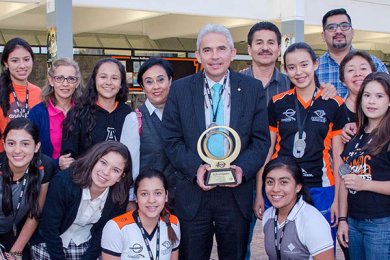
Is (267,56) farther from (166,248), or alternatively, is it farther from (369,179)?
(166,248)

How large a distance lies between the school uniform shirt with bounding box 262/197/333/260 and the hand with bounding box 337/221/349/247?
133 millimetres

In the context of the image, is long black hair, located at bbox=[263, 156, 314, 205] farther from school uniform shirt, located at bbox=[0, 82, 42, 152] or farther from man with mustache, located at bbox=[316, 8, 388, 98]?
school uniform shirt, located at bbox=[0, 82, 42, 152]

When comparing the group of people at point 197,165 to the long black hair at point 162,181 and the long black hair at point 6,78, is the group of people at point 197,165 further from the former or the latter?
the long black hair at point 6,78

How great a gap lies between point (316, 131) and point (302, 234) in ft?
2.47

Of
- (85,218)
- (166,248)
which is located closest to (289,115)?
(166,248)

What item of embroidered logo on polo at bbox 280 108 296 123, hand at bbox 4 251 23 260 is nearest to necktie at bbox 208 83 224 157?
embroidered logo on polo at bbox 280 108 296 123

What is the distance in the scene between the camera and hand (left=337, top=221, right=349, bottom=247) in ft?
11.8

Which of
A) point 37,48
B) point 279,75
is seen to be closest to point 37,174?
point 279,75

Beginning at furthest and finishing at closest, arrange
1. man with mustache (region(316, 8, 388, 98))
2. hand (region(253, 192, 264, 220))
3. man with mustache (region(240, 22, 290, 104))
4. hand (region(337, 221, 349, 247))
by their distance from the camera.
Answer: man with mustache (region(316, 8, 388, 98))
man with mustache (region(240, 22, 290, 104))
hand (region(253, 192, 264, 220))
hand (region(337, 221, 349, 247))

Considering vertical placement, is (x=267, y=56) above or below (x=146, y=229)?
above

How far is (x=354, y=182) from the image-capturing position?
3.43 meters

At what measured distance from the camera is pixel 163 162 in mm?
3930

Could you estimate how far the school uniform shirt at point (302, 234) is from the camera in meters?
3.47

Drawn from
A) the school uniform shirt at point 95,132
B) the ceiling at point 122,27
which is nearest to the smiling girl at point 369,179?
the school uniform shirt at point 95,132
